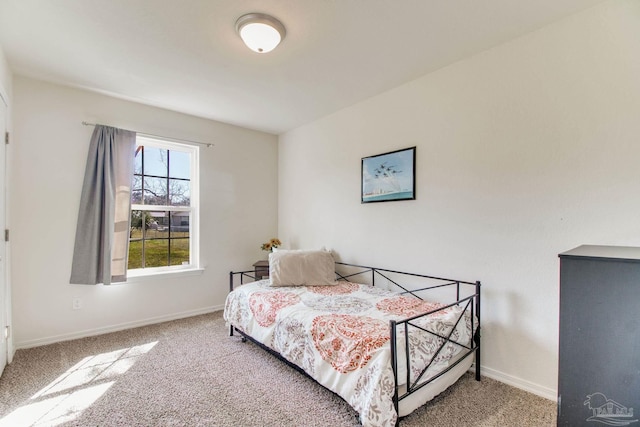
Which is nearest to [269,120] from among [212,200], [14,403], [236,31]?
[212,200]

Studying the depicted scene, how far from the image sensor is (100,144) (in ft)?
9.70

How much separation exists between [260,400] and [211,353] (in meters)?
0.86

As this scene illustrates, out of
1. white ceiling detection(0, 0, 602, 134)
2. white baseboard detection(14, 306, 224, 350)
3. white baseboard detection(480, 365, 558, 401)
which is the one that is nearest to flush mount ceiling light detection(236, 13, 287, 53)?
white ceiling detection(0, 0, 602, 134)

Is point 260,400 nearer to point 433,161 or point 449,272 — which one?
point 449,272

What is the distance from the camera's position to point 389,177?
9.45 feet

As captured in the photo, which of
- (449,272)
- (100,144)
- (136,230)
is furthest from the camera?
(136,230)

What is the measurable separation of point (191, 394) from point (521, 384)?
220cm

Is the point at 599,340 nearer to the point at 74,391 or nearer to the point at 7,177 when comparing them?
the point at 74,391

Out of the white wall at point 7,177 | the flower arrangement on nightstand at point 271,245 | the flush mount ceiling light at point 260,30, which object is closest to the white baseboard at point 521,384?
the flower arrangement on nightstand at point 271,245

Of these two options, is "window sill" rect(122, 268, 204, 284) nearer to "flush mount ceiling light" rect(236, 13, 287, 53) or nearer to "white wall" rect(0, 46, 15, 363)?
"white wall" rect(0, 46, 15, 363)

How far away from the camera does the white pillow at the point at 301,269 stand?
2.97 m

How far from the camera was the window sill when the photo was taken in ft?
10.6

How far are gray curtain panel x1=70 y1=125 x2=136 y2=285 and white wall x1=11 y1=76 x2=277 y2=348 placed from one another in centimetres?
10

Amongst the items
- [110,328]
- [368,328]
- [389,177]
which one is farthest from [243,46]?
[110,328]
